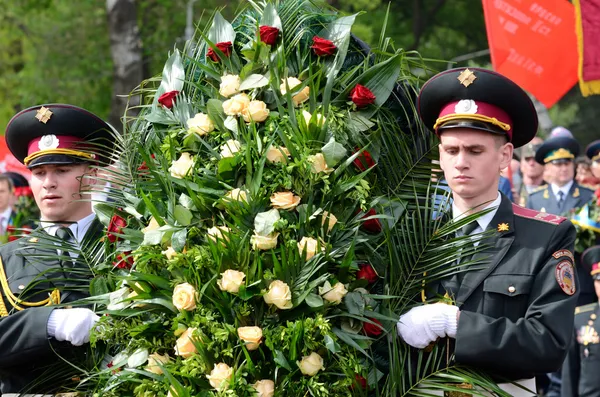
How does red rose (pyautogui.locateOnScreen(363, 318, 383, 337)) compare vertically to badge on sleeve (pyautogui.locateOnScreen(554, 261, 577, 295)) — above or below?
below

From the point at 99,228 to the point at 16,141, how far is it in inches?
27.5

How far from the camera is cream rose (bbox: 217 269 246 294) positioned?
3537 millimetres

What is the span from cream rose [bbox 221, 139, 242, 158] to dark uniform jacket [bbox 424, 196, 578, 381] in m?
0.97

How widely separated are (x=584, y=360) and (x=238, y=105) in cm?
Result: 456

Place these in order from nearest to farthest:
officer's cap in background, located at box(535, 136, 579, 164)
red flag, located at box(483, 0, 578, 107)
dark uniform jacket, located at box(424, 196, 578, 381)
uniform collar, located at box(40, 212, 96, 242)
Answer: dark uniform jacket, located at box(424, 196, 578, 381)
uniform collar, located at box(40, 212, 96, 242)
red flag, located at box(483, 0, 578, 107)
officer's cap in background, located at box(535, 136, 579, 164)

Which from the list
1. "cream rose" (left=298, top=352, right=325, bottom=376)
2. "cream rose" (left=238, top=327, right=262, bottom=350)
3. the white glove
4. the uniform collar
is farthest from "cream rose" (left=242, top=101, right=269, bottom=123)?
the uniform collar

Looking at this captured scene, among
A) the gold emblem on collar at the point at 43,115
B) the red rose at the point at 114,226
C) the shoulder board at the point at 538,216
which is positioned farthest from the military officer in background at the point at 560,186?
the red rose at the point at 114,226

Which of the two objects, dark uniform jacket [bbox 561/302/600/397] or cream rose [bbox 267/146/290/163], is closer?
cream rose [bbox 267/146/290/163]

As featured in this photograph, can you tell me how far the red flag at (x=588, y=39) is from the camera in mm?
7875

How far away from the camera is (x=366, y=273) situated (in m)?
3.80

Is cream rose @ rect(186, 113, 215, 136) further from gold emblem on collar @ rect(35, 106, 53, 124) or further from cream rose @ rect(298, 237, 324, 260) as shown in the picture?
gold emblem on collar @ rect(35, 106, 53, 124)

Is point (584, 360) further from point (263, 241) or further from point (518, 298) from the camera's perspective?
point (263, 241)

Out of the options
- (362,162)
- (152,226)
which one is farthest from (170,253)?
(362,162)

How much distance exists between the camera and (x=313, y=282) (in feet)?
11.7
